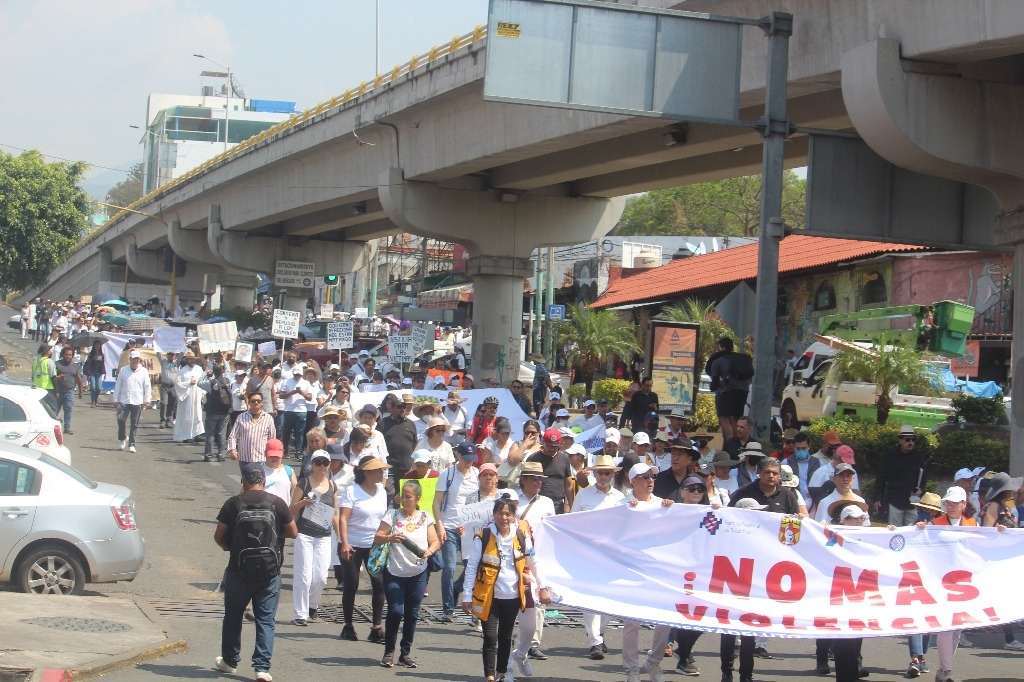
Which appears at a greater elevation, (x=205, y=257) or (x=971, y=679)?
(x=205, y=257)

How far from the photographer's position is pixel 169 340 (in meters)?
31.4

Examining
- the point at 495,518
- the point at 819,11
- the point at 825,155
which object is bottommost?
the point at 495,518

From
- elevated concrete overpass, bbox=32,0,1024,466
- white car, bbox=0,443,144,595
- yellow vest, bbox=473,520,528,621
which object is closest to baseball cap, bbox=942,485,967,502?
yellow vest, bbox=473,520,528,621

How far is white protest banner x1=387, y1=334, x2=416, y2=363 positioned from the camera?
90.2 feet

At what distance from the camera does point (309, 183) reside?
128ft

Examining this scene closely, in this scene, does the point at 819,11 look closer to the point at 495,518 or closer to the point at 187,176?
the point at 495,518

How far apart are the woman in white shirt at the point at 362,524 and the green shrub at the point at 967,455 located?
9.62 metres

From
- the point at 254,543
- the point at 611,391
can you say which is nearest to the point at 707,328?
the point at 611,391

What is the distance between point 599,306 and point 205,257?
20427 millimetres

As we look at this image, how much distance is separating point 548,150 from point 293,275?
27811 millimetres

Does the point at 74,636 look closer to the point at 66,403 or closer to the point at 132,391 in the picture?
the point at 132,391

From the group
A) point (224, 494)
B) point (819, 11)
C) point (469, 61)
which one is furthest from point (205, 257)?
point (819, 11)

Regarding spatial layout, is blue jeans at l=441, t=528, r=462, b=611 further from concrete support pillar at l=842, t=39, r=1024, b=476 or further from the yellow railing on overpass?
the yellow railing on overpass

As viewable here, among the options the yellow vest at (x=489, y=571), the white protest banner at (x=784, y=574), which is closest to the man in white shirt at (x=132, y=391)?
the white protest banner at (x=784, y=574)
